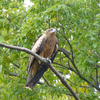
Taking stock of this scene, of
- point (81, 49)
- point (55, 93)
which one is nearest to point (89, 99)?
point (55, 93)

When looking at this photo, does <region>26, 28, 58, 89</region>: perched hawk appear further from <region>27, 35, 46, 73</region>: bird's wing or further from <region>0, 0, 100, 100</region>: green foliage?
<region>0, 0, 100, 100</region>: green foliage

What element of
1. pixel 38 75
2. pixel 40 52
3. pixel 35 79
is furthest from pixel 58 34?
pixel 35 79

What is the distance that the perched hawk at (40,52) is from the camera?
4.71 m

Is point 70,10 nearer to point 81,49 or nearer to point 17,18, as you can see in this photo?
point 81,49

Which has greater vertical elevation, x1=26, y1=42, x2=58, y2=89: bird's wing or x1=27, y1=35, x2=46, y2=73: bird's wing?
x1=27, y1=35, x2=46, y2=73: bird's wing

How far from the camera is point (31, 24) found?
16.9 feet

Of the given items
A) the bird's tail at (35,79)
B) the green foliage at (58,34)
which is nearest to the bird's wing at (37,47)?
the bird's tail at (35,79)

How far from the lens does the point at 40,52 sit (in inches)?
188

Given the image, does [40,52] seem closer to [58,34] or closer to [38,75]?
[38,75]

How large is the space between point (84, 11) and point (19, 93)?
9.40 ft

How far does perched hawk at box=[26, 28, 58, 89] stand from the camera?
186 inches

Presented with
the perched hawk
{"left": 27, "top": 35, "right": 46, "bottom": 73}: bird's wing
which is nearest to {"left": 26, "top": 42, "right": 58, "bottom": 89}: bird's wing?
the perched hawk

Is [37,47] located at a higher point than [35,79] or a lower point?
higher

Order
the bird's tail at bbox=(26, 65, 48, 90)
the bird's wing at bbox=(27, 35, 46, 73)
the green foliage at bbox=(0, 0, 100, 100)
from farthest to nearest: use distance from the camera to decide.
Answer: the green foliage at bbox=(0, 0, 100, 100), the bird's tail at bbox=(26, 65, 48, 90), the bird's wing at bbox=(27, 35, 46, 73)
